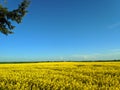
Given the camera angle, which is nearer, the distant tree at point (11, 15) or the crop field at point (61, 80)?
the crop field at point (61, 80)

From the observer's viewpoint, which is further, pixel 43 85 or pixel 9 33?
pixel 9 33

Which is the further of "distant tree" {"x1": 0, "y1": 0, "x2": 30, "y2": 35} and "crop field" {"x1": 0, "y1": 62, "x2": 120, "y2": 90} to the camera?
"distant tree" {"x1": 0, "y1": 0, "x2": 30, "y2": 35}

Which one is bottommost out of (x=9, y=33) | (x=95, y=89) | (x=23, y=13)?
(x=95, y=89)

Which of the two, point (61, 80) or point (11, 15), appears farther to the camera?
point (11, 15)

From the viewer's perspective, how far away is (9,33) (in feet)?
82.0

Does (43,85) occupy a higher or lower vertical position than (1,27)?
lower

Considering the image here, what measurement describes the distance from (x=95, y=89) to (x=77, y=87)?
0.83m

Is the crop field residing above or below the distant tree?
below

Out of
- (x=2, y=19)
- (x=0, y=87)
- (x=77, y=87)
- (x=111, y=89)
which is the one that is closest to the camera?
(x=111, y=89)

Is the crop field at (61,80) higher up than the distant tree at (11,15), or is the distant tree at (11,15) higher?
the distant tree at (11,15)

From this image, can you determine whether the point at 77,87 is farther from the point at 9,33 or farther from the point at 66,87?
the point at 9,33

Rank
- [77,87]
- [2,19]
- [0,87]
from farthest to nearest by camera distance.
A: [2,19]
[0,87]
[77,87]

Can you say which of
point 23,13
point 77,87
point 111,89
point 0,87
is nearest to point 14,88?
point 0,87

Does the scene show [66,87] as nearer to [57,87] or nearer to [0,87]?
[57,87]
